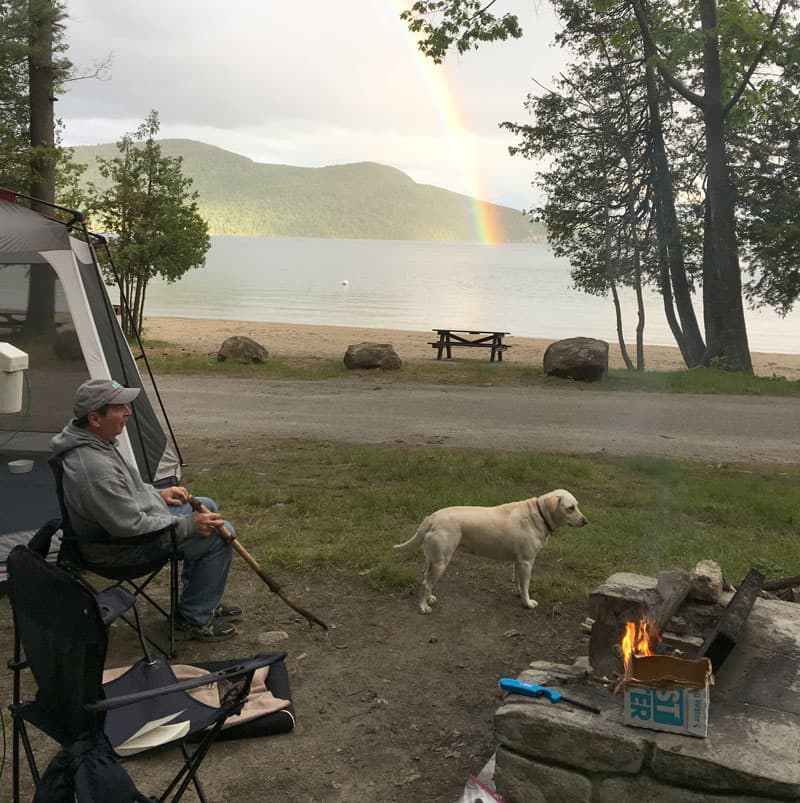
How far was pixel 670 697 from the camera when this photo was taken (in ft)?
8.89

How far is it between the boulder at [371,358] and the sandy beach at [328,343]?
2.98m

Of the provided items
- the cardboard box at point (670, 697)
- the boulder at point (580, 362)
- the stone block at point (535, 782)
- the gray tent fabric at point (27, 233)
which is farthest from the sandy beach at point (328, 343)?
the cardboard box at point (670, 697)

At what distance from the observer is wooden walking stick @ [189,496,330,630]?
427cm

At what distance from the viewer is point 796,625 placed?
3.78 metres

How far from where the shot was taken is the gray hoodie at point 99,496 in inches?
149

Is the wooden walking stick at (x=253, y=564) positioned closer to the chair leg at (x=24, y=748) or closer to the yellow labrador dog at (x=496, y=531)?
the yellow labrador dog at (x=496, y=531)

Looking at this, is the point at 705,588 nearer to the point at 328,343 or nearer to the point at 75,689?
→ the point at 75,689

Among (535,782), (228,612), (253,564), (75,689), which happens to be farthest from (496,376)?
(75,689)

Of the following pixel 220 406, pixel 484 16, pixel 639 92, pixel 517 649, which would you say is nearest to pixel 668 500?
pixel 517 649

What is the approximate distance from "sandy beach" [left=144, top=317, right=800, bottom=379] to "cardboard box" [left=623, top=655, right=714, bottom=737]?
16.7 metres

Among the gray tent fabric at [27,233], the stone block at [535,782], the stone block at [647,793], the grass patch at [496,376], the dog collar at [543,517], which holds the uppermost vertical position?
the gray tent fabric at [27,233]

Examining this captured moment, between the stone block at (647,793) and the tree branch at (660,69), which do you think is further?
the tree branch at (660,69)

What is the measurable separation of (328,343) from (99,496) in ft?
75.4

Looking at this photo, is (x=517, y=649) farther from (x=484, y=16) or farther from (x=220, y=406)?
(x=484, y=16)
